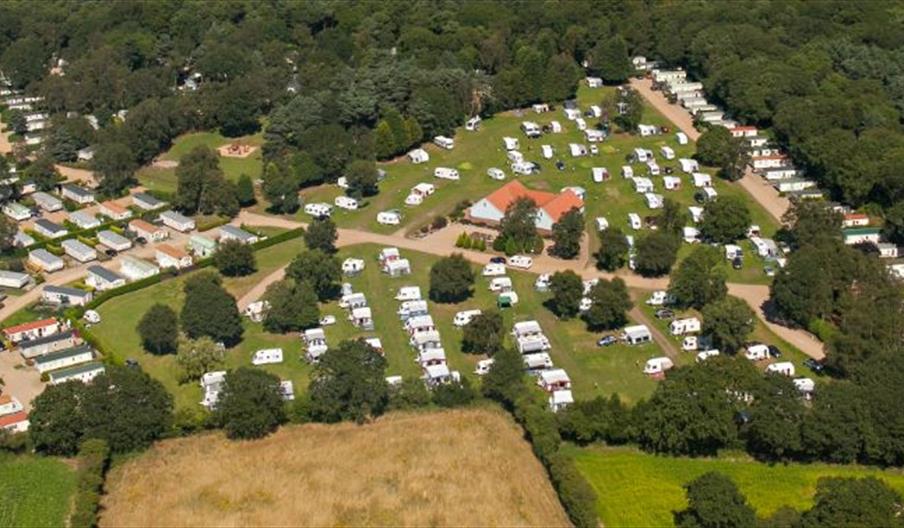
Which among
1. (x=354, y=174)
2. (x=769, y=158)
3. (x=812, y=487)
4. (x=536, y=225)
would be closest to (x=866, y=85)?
(x=769, y=158)

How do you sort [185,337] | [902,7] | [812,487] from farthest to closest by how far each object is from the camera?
1. [902,7]
2. [185,337]
3. [812,487]

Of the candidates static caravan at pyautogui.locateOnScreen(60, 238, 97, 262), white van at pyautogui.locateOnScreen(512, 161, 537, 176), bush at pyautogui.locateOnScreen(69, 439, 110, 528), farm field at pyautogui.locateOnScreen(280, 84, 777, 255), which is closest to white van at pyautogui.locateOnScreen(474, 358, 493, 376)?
farm field at pyautogui.locateOnScreen(280, 84, 777, 255)

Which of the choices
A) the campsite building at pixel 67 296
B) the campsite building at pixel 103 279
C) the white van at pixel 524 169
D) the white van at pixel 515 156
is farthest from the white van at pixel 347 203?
the campsite building at pixel 67 296

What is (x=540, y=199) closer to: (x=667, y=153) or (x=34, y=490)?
(x=667, y=153)

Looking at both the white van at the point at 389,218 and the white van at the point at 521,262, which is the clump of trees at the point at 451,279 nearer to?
the white van at the point at 521,262

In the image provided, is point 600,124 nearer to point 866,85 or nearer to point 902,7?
point 866,85
